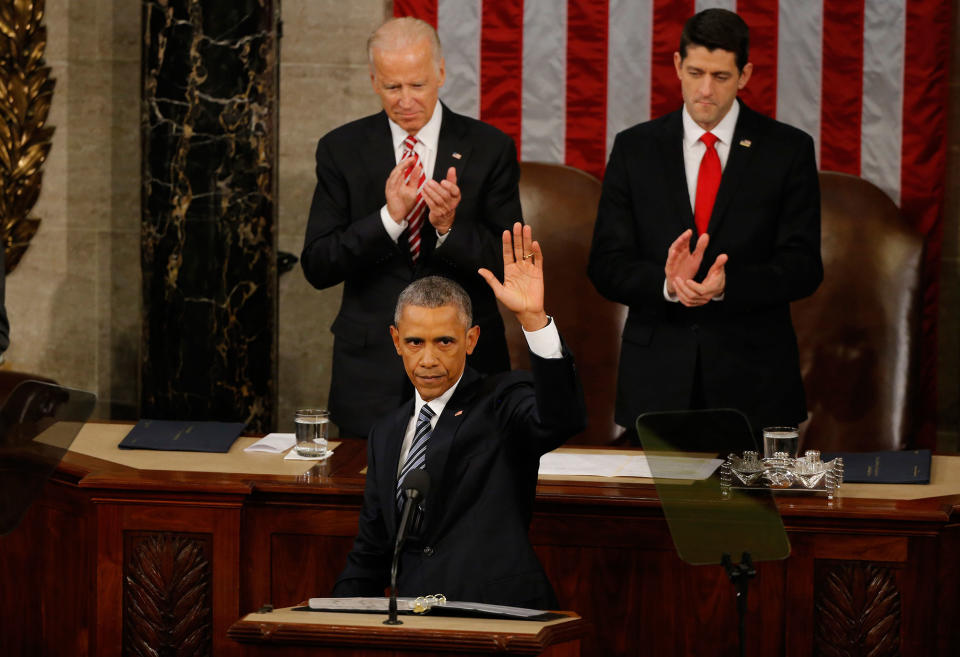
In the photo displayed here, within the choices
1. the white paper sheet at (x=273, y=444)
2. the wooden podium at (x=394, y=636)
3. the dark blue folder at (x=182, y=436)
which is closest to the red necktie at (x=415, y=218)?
the white paper sheet at (x=273, y=444)

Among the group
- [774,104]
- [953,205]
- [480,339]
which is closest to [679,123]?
[480,339]

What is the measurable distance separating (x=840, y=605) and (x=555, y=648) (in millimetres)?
1139

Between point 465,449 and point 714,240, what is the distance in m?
1.50

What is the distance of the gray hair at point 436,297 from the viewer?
3.24 m

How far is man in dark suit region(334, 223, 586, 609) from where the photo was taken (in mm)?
3059

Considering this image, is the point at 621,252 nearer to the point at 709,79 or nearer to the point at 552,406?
the point at 709,79

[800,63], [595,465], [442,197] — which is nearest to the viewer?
[595,465]

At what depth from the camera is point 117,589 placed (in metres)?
3.70

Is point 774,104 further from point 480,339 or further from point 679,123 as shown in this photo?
point 480,339

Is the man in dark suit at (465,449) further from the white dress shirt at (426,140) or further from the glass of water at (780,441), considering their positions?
the white dress shirt at (426,140)

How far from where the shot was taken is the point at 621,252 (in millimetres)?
4348

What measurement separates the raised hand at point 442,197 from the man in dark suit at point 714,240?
540mm

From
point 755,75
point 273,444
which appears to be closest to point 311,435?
point 273,444

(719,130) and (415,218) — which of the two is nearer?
(415,218)
